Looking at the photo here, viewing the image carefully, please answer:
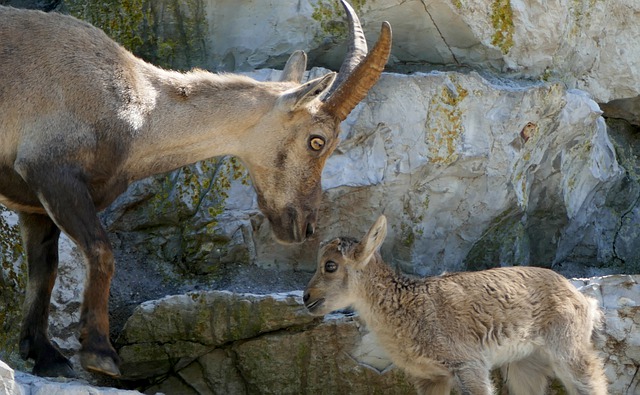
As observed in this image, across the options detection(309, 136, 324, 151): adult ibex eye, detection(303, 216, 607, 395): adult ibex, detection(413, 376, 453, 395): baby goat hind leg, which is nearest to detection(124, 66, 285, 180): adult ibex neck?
detection(309, 136, 324, 151): adult ibex eye

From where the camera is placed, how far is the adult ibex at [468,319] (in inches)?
346

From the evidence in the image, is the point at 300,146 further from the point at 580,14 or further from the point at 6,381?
the point at 580,14

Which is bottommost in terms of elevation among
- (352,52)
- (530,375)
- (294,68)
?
(530,375)

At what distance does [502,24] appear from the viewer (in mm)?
10906

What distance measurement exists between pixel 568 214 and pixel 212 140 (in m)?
4.03

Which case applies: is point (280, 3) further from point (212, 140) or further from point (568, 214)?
point (568, 214)

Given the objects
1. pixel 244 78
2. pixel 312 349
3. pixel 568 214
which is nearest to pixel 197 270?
pixel 312 349

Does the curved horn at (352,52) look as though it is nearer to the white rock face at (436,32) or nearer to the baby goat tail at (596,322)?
the white rock face at (436,32)

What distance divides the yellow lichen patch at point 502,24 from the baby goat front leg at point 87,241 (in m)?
4.70

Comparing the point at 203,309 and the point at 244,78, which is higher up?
the point at 244,78

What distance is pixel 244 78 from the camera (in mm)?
9133

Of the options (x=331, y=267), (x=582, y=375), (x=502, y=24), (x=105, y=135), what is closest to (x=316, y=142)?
(x=331, y=267)

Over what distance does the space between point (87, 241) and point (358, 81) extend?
99.9 inches

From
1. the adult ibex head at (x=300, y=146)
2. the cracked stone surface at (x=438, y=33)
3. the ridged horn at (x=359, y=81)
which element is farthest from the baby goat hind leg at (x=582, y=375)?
the cracked stone surface at (x=438, y=33)
